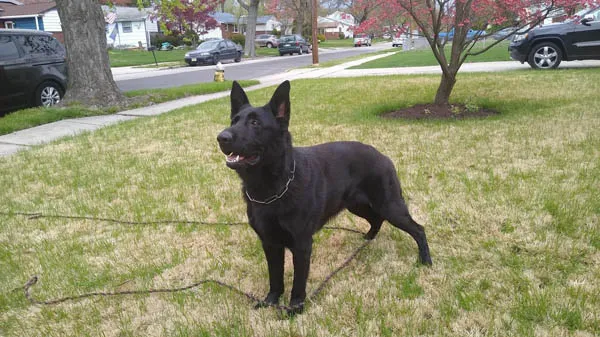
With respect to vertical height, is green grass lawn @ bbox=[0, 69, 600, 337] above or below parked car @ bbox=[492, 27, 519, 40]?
below

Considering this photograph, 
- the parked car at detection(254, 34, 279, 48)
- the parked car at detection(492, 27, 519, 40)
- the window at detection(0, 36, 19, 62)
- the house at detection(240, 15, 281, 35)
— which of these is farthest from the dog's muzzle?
the house at detection(240, 15, 281, 35)

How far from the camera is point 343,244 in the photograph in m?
3.79

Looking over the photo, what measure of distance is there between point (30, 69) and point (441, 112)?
9.53 metres

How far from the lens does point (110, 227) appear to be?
4.34 metres

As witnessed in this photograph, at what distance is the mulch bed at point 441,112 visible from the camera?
8305 mm

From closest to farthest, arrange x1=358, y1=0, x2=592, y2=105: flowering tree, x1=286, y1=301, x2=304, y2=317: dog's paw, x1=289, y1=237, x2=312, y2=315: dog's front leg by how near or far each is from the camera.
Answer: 1. x1=289, y1=237, x2=312, y2=315: dog's front leg
2. x1=286, y1=301, x2=304, y2=317: dog's paw
3. x1=358, y1=0, x2=592, y2=105: flowering tree

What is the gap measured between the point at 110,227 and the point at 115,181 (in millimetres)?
1413

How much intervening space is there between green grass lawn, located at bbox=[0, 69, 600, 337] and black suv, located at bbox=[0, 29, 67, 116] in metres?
4.28

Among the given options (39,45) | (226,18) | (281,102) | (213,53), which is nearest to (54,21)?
(213,53)

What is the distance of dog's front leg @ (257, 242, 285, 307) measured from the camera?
2.83m

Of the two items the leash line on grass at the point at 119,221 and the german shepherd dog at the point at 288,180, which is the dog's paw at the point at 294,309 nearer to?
the german shepherd dog at the point at 288,180

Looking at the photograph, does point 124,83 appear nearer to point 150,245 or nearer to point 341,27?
point 150,245

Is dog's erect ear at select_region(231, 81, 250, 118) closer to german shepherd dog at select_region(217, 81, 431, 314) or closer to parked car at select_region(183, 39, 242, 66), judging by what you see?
german shepherd dog at select_region(217, 81, 431, 314)

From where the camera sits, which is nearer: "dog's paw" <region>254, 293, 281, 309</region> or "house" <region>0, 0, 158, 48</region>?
"dog's paw" <region>254, 293, 281, 309</region>
